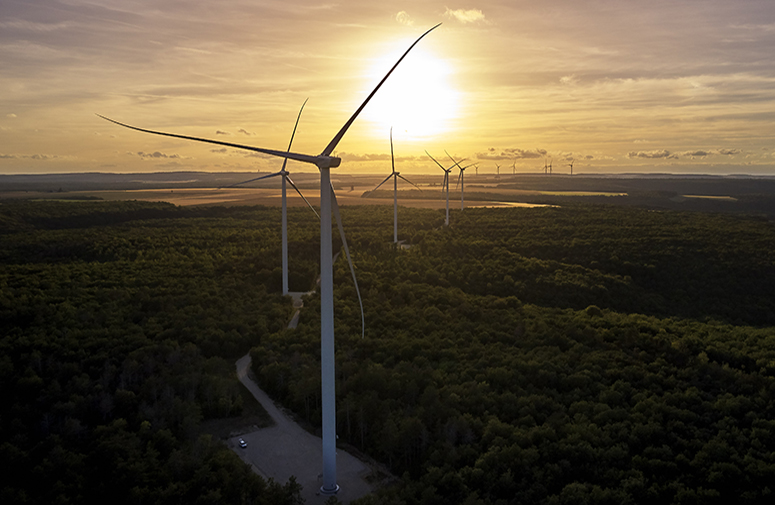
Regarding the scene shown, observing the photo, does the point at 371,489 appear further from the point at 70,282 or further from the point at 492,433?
the point at 70,282

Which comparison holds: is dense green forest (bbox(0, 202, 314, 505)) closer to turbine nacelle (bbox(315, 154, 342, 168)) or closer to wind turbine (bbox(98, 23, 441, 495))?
wind turbine (bbox(98, 23, 441, 495))

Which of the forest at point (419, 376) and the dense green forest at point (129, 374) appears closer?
the dense green forest at point (129, 374)

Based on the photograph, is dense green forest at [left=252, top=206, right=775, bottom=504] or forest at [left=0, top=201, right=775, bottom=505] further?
dense green forest at [left=252, top=206, right=775, bottom=504]

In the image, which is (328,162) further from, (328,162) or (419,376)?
(419,376)

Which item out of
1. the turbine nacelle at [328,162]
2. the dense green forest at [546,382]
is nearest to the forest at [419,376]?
the dense green forest at [546,382]

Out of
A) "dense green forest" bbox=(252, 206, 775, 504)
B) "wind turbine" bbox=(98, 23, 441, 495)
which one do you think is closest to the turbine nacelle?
"wind turbine" bbox=(98, 23, 441, 495)

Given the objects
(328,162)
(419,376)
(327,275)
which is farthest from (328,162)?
(419,376)

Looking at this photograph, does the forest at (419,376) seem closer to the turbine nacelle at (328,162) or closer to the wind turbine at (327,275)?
the wind turbine at (327,275)

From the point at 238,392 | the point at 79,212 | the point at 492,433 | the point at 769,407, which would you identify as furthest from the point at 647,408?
the point at 79,212

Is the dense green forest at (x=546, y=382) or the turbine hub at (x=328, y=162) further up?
the turbine hub at (x=328, y=162)
